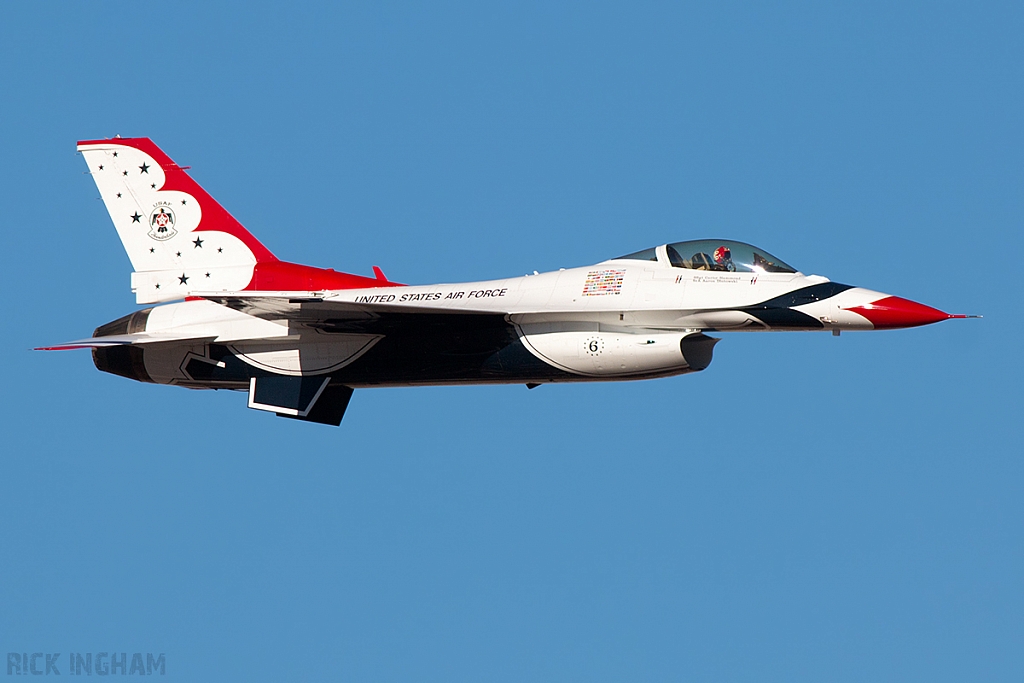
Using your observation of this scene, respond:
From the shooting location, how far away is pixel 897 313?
73.1 feet

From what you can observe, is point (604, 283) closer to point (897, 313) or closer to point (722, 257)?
point (722, 257)

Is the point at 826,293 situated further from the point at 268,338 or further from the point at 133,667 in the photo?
the point at 133,667

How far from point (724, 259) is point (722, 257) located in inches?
1.8

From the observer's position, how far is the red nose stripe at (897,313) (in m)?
22.2

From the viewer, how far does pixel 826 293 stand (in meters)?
22.7

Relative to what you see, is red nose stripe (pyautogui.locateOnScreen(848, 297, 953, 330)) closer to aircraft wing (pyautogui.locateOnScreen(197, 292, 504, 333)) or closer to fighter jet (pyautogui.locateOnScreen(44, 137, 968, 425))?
fighter jet (pyautogui.locateOnScreen(44, 137, 968, 425))

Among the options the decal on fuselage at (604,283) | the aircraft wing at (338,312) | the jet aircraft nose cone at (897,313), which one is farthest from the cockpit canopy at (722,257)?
the aircraft wing at (338,312)

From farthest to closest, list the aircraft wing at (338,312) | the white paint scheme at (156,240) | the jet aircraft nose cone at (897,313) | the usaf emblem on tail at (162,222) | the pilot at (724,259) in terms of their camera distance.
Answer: the usaf emblem on tail at (162,222) → the white paint scheme at (156,240) → the aircraft wing at (338,312) → the pilot at (724,259) → the jet aircraft nose cone at (897,313)

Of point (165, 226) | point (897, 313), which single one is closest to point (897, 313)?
point (897, 313)

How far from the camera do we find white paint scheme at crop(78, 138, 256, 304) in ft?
89.5

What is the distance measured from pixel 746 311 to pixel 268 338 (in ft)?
25.8

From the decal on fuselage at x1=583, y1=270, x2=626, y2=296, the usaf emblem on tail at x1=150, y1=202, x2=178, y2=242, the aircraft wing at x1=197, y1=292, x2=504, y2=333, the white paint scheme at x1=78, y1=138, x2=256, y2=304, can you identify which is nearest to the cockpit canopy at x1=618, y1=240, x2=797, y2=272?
the decal on fuselage at x1=583, y1=270, x2=626, y2=296

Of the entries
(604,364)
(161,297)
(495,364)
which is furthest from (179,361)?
(604,364)

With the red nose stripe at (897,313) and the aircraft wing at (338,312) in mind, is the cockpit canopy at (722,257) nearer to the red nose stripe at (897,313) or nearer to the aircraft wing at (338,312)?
the red nose stripe at (897,313)
